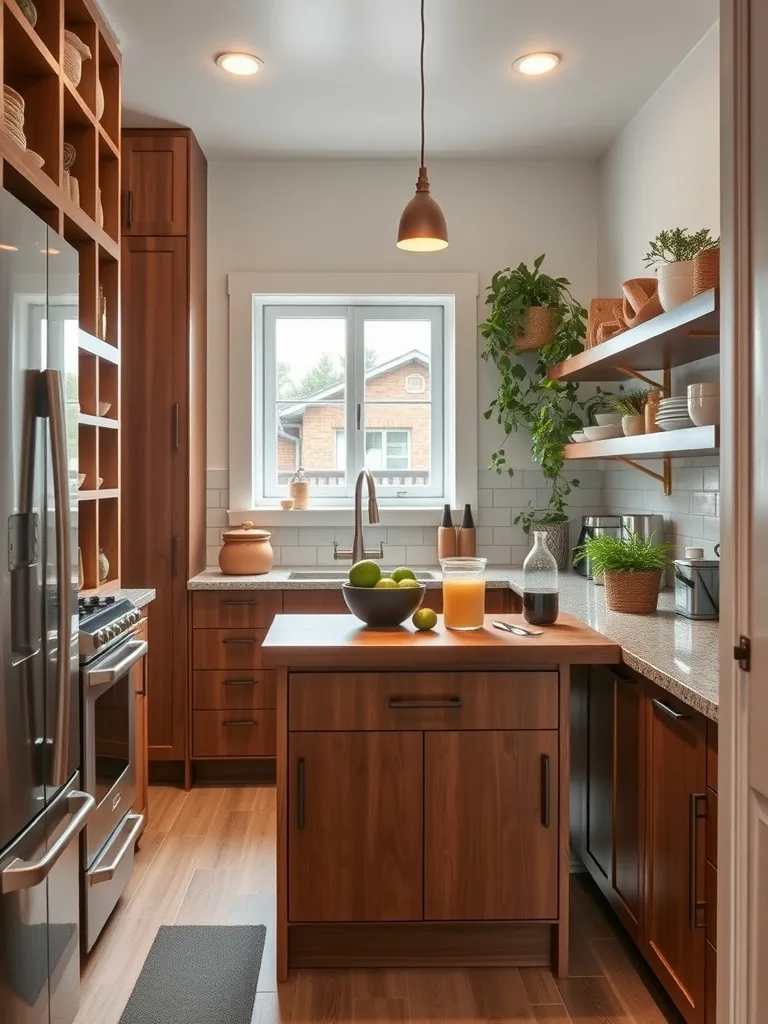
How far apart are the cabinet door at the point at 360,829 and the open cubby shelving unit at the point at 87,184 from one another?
1178mm

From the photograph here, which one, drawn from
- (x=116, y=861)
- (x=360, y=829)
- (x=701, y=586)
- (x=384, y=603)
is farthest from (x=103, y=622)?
(x=701, y=586)

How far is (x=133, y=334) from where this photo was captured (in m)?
3.94

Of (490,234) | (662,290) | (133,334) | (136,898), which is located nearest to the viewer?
(662,290)

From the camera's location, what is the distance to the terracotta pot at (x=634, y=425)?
3033 mm

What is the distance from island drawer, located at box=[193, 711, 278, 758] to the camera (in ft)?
12.8

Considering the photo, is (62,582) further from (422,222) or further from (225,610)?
(225,610)

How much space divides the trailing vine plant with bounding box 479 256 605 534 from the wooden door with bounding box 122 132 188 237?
153 cm

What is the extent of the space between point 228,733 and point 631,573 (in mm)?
1975

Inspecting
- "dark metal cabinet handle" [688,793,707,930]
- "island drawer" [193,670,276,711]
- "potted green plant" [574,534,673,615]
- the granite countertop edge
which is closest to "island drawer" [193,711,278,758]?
"island drawer" [193,670,276,711]

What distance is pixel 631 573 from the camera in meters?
2.95

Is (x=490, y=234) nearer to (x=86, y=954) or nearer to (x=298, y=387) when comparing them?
(x=298, y=387)

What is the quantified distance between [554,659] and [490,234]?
283cm

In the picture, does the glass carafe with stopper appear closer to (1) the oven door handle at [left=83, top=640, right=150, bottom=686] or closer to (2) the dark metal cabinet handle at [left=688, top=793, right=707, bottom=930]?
(2) the dark metal cabinet handle at [left=688, top=793, right=707, bottom=930]

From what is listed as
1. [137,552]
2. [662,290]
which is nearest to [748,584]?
[662,290]
